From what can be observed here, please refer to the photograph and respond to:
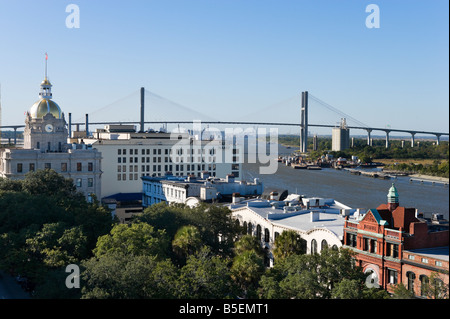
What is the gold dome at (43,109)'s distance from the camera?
1619 inches

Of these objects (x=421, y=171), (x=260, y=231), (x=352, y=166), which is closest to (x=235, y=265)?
(x=260, y=231)

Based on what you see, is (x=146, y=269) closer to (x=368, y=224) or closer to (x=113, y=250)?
(x=113, y=250)

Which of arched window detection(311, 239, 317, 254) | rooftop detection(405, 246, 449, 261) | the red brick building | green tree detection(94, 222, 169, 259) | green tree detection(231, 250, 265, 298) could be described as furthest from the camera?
arched window detection(311, 239, 317, 254)

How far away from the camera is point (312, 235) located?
899 inches

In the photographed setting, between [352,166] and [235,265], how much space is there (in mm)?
92126

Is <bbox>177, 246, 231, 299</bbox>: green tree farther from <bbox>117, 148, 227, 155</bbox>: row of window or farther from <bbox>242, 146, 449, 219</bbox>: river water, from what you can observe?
<bbox>117, 148, 227, 155</bbox>: row of window

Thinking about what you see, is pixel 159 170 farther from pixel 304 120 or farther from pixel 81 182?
pixel 304 120

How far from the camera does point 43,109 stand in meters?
41.2

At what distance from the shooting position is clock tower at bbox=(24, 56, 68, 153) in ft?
134

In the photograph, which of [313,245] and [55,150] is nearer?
[313,245]

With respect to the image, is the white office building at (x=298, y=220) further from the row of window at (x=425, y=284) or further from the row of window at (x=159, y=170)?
the row of window at (x=159, y=170)

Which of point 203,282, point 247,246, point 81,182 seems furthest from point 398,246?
point 81,182

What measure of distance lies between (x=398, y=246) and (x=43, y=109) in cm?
3015

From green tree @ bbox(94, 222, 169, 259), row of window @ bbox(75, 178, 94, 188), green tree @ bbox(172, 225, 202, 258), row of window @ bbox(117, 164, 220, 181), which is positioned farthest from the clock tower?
green tree @ bbox(94, 222, 169, 259)
